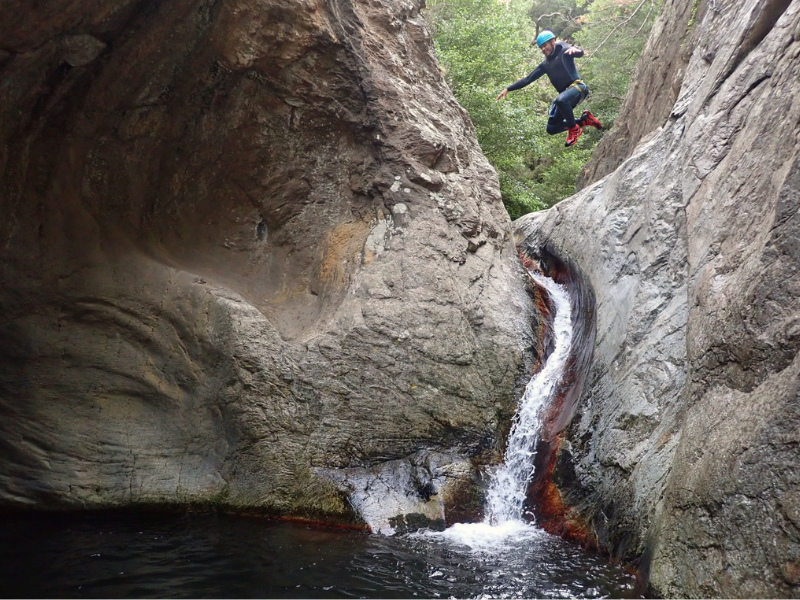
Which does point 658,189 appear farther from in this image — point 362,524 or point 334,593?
point 334,593

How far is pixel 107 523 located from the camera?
20.0ft

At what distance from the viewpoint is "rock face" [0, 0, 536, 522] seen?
20.7 ft

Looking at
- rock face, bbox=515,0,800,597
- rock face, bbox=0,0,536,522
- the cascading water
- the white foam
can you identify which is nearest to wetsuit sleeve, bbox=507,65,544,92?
rock face, bbox=515,0,800,597

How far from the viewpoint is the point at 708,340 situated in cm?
487

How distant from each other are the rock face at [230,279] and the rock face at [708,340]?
1.50m

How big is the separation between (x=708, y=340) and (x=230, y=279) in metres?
5.58

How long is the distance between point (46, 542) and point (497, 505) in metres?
4.34

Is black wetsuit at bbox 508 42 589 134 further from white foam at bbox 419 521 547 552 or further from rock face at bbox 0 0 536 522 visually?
white foam at bbox 419 521 547 552

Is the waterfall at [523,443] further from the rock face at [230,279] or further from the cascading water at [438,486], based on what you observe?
the rock face at [230,279]

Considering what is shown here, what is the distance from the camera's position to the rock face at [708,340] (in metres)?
3.74

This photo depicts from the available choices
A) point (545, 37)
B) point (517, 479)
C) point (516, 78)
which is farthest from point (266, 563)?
point (516, 78)

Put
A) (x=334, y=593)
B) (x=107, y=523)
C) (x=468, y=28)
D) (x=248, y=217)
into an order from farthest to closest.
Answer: (x=468, y=28) < (x=248, y=217) < (x=107, y=523) < (x=334, y=593)

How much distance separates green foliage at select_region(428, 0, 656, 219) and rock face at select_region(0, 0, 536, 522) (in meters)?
9.26

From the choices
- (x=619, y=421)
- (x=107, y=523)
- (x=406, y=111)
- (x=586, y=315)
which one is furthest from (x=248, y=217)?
(x=619, y=421)
